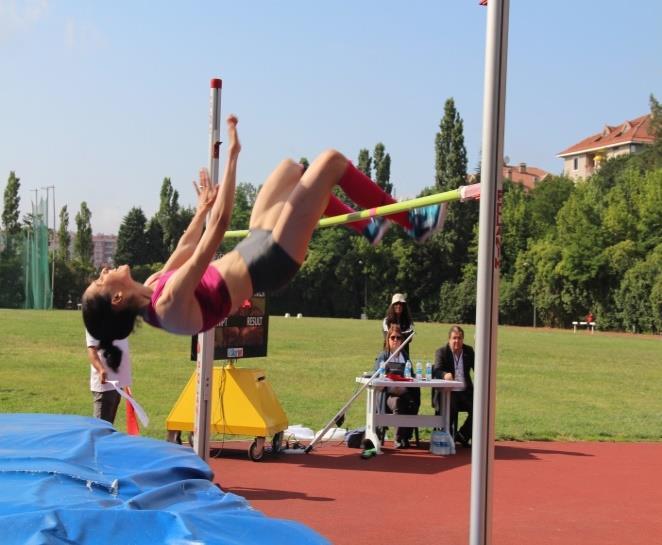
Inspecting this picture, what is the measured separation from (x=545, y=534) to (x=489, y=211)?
2.90 meters

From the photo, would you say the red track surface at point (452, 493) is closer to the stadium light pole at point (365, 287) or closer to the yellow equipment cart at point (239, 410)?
the yellow equipment cart at point (239, 410)

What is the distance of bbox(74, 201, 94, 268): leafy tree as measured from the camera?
5888 centimetres

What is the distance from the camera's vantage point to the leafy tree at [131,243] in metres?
46.2

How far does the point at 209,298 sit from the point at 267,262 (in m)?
0.25

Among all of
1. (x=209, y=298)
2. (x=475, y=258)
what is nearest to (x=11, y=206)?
(x=475, y=258)

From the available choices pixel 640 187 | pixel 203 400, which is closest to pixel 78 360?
pixel 203 400

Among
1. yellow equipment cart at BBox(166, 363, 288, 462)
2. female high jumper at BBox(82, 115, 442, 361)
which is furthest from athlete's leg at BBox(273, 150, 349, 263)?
yellow equipment cart at BBox(166, 363, 288, 462)

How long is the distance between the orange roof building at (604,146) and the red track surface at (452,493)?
204 ft

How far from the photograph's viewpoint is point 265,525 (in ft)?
12.0

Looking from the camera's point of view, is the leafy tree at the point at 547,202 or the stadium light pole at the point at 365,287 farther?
the leafy tree at the point at 547,202

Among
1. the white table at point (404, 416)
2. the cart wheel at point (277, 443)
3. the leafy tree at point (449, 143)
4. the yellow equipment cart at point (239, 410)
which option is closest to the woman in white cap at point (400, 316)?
the white table at point (404, 416)

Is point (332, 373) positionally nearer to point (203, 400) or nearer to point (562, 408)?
point (562, 408)

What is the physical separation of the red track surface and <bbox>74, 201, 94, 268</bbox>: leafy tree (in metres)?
52.7

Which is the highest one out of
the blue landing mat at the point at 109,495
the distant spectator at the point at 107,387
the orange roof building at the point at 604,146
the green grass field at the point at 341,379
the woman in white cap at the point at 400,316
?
the orange roof building at the point at 604,146
